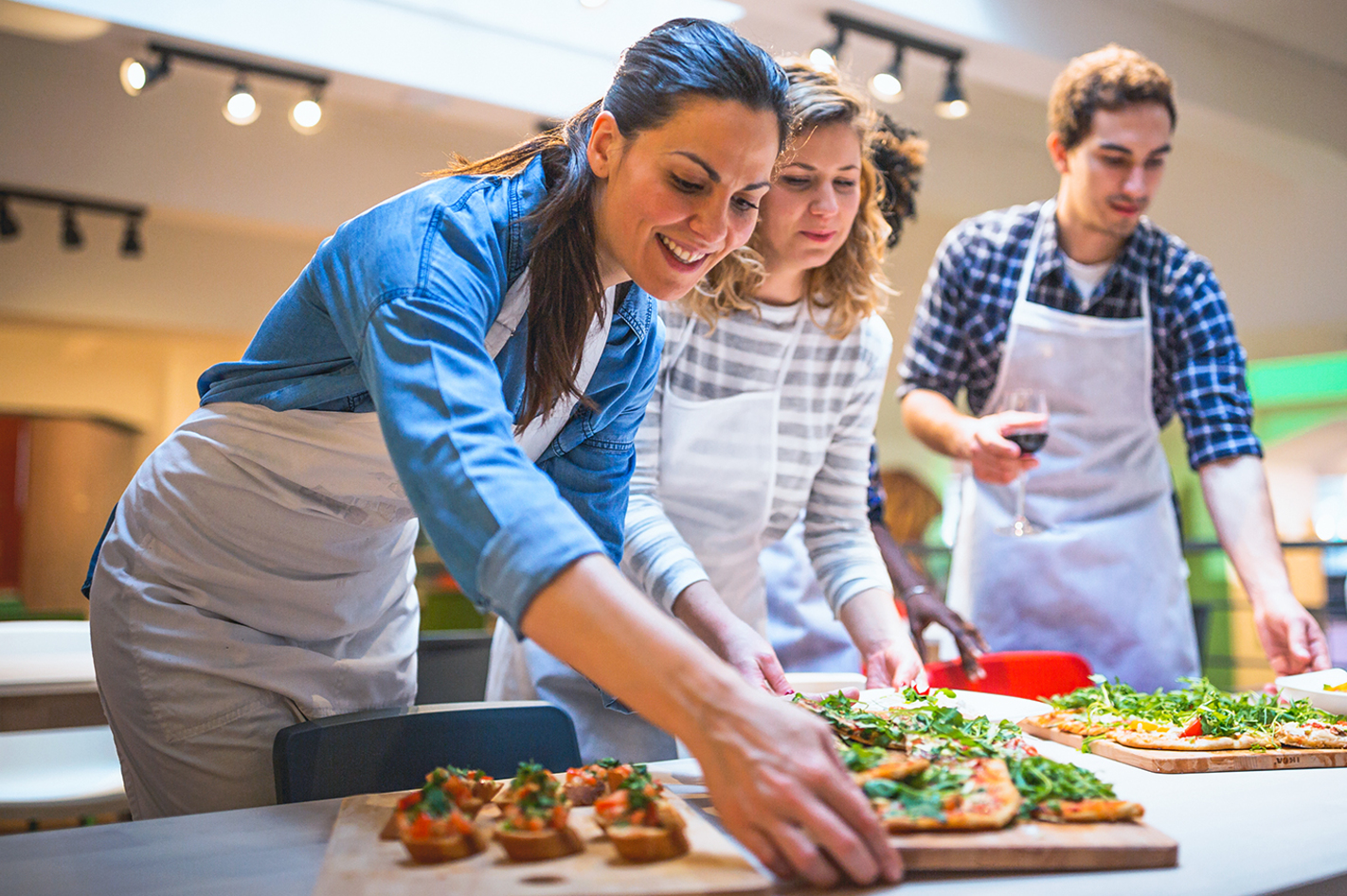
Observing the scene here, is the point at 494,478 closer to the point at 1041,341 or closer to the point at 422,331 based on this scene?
the point at 422,331

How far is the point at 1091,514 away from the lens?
243cm

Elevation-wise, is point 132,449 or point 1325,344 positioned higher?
point 1325,344

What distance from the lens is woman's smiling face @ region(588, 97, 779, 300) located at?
3.82 feet

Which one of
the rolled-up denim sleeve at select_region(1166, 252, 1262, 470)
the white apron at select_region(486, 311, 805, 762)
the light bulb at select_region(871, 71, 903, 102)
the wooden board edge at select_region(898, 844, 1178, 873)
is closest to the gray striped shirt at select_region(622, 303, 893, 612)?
the white apron at select_region(486, 311, 805, 762)

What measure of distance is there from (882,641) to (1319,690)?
A: 2.03ft

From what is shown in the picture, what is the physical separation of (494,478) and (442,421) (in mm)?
68

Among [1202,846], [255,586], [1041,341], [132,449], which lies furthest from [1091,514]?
[132,449]

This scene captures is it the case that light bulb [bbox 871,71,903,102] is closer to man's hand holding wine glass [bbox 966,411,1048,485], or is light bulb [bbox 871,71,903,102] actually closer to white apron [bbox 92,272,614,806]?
man's hand holding wine glass [bbox 966,411,1048,485]

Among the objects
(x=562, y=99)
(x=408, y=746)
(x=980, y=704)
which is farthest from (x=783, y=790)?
(x=562, y=99)

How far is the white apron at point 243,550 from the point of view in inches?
48.5

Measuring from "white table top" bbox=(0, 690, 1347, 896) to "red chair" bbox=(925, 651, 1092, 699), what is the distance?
80 centimetres

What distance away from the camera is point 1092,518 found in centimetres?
243

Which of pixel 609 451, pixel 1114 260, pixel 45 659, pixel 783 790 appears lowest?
pixel 45 659

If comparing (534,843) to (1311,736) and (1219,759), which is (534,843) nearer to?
(1219,759)
